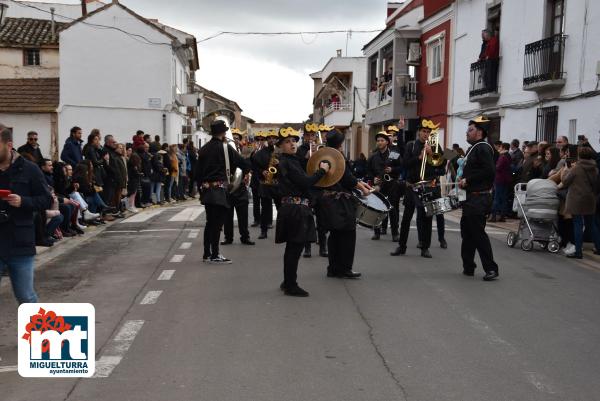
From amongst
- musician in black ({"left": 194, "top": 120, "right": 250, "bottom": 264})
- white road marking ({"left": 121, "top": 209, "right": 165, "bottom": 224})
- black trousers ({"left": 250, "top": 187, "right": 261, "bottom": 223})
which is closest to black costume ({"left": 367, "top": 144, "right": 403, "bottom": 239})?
black trousers ({"left": 250, "top": 187, "right": 261, "bottom": 223})

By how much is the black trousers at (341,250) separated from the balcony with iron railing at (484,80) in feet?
49.3

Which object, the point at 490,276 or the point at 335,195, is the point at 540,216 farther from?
the point at 335,195

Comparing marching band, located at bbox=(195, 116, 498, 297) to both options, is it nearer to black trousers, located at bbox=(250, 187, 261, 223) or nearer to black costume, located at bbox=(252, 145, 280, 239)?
black costume, located at bbox=(252, 145, 280, 239)

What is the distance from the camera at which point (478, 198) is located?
919cm

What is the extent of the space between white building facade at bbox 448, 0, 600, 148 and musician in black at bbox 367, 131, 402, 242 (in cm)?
680

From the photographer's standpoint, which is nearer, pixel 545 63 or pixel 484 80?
pixel 545 63

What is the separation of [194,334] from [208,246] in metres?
4.22

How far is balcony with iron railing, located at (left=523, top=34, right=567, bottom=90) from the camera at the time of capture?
60.3ft

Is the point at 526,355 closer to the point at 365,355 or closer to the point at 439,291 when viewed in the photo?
the point at 365,355

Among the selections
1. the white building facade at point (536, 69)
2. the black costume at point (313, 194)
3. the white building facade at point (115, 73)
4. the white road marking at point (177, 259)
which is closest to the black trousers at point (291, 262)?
the black costume at point (313, 194)

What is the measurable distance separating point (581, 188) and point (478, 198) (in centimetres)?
342

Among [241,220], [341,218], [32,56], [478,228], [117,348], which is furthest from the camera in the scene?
[32,56]

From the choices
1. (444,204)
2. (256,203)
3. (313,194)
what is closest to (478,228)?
(444,204)

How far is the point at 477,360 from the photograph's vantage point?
5500 mm
